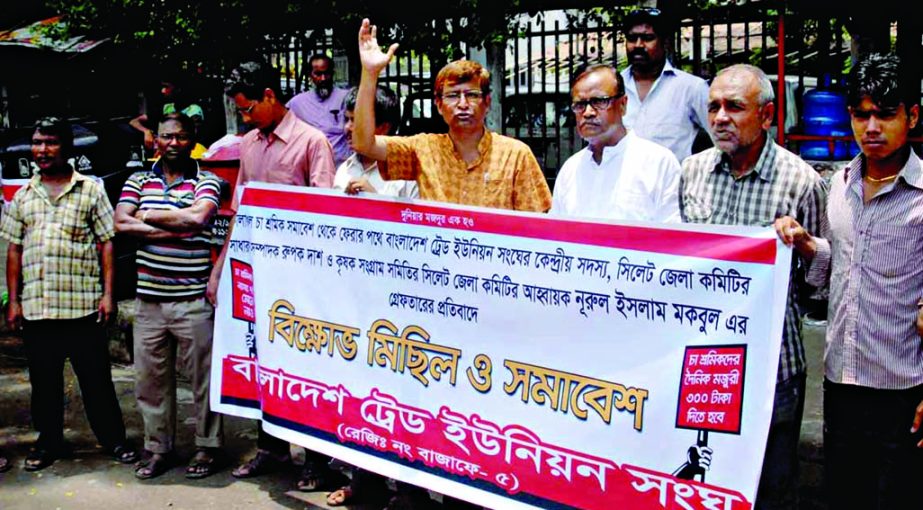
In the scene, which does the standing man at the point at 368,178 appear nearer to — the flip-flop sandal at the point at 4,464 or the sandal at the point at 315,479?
the sandal at the point at 315,479

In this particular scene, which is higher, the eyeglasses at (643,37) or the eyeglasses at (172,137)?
the eyeglasses at (643,37)

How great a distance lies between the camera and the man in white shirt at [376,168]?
4762mm

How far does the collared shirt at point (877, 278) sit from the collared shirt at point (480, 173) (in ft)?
4.11

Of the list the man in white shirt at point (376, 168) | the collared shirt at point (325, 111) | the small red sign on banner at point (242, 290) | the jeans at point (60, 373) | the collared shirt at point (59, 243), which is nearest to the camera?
the man in white shirt at point (376, 168)

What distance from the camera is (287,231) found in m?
4.96

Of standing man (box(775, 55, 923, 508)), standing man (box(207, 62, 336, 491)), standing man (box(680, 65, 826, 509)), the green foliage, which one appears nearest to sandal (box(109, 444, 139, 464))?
standing man (box(207, 62, 336, 491))

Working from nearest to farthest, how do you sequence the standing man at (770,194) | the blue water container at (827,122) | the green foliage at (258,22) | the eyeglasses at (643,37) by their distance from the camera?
1. the standing man at (770,194)
2. the eyeglasses at (643,37)
3. the blue water container at (827,122)
4. the green foliage at (258,22)

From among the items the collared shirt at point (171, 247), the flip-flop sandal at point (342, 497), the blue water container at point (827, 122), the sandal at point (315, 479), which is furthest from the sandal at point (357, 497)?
the blue water container at point (827, 122)

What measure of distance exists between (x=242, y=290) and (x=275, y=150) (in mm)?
717

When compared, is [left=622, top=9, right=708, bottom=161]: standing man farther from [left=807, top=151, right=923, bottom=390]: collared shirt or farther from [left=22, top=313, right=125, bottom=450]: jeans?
[left=22, top=313, right=125, bottom=450]: jeans

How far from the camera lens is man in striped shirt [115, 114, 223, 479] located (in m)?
5.36

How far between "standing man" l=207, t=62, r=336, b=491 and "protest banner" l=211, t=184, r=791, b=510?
0.93 ft

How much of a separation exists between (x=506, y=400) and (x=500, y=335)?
25 centimetres

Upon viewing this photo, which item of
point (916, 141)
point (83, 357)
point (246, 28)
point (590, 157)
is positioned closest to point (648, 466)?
point (590, 157)
